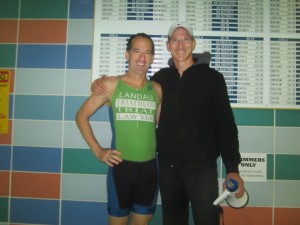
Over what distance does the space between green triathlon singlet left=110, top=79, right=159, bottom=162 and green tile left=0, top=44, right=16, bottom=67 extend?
3.38ft

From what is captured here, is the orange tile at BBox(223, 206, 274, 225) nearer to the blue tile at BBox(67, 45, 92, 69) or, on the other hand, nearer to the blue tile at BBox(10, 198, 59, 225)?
the blue tile at BBox(10, 198, 59, 225)

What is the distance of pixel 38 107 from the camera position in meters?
1.70

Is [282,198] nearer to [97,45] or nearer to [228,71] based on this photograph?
[228,71]

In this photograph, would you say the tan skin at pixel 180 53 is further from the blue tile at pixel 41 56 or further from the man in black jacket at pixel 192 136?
the blue tile at pixel 41 56

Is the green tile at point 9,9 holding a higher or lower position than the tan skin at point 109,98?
higher

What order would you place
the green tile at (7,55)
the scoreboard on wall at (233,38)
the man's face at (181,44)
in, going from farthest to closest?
the green tile at (7,55)
the scoreboard on wall at (233,38)
the man's face at (181,44)

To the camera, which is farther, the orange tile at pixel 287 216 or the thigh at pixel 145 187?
the orange tile at pixel 287 216

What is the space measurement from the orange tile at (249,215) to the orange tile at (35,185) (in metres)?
1.28

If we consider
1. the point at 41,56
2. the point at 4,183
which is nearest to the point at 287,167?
the point at 41,56

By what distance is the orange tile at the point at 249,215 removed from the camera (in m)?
1.63

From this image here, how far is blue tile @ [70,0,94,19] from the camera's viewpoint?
1.69 metres

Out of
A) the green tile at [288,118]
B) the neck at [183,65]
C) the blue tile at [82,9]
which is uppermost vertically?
the blue tile at [82,9]

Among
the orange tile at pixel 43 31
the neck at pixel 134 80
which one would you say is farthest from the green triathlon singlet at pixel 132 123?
the orange tile at pixel 43 31

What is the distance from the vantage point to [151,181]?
1.24 m
